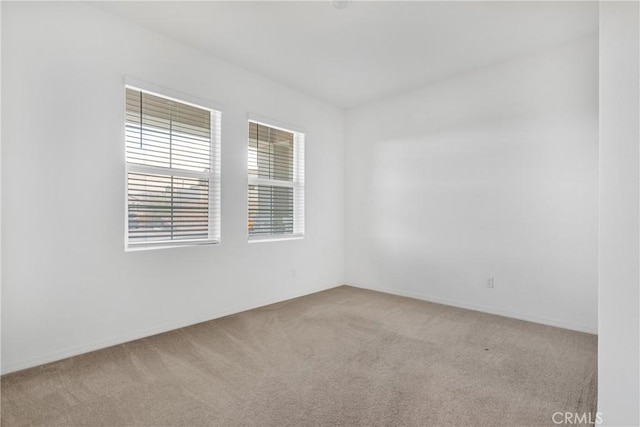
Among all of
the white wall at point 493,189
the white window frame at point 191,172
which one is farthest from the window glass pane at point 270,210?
the white wall at point 493,189

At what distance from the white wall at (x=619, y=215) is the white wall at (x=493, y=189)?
6.05 ft

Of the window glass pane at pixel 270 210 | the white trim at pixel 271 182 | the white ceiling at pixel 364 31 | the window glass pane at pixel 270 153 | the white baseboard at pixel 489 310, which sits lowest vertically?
the white baseboard at pixel 489 310

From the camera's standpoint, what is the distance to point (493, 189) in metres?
3.51

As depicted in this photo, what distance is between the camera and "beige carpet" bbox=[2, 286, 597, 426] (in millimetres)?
1753

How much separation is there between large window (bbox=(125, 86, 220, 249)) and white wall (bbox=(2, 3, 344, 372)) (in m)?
0.12

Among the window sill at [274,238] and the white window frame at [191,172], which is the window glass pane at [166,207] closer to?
the white window frame at [191,172]

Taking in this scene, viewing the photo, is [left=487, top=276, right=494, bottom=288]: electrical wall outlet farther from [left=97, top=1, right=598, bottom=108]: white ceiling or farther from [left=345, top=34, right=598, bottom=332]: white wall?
[left=97, top=1, right=598, bottom=108]: white ceiling

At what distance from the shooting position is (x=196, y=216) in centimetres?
326

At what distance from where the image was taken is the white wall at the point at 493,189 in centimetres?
299

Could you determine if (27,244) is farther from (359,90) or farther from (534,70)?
(534,70)

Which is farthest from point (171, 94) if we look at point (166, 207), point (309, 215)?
point (309, 215)

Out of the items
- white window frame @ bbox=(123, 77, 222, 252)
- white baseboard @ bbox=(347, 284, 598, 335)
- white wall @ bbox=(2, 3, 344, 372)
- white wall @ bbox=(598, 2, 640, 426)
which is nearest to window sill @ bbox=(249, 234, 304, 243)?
white wall @ bbox=(2, 3, 344, 372)

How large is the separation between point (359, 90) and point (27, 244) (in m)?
3.79

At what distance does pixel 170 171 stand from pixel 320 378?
2.29m
